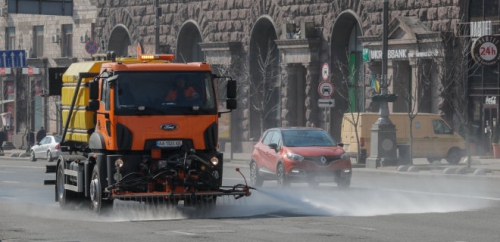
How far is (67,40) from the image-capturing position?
71.8 metres

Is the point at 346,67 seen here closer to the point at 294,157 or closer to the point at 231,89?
the point at 294,157

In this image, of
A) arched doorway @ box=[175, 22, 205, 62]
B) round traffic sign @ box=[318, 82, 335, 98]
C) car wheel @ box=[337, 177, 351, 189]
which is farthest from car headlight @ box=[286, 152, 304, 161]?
arched doorway @ box=[175, 22, 205, 62]

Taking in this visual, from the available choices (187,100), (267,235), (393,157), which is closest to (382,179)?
(393,157)

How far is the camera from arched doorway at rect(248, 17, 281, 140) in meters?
56.4

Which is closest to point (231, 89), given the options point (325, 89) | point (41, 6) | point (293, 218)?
point (293, 218)

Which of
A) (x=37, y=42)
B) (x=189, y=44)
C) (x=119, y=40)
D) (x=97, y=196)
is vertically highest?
(x=37, y=42)

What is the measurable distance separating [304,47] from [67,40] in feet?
75.5

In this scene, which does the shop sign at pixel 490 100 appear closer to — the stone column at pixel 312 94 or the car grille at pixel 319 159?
the stone column at pixel 312 94

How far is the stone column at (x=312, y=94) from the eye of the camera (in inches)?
2093

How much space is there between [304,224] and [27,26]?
57721mm

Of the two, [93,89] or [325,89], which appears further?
[325,89]

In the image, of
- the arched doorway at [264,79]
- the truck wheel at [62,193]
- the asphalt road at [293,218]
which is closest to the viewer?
the asphalt road at [293,218]

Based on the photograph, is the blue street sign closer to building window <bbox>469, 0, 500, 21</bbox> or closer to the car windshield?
building window <bbox>469, 0, 500, 21</bbox>

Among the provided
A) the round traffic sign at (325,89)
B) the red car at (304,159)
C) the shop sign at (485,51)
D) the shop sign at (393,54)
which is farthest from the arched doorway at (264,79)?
the red car at (304,159)
